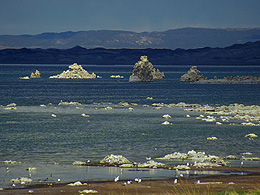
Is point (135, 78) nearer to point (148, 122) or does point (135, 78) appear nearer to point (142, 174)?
point (148, 122)

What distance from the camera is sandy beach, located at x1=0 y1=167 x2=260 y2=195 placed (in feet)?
63.9

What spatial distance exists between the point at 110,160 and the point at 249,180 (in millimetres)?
8242

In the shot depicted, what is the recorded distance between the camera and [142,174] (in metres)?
24.0

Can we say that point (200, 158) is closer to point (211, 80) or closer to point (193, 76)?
point (211, 80)

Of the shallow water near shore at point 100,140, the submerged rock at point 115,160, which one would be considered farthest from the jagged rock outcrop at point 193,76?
the submerged rock at point 115,160

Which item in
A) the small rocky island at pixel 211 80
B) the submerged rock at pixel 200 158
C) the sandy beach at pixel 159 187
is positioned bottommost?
the sandy beach at pixel 159 187

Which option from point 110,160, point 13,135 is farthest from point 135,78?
point 110,160

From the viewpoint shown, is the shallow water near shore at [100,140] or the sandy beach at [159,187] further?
the shallow water near shore at [100,140]

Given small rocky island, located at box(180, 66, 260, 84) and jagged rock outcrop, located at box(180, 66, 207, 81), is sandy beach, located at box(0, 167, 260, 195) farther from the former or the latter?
jagged rock outcrop, located at box(180, 66, 207, 81)

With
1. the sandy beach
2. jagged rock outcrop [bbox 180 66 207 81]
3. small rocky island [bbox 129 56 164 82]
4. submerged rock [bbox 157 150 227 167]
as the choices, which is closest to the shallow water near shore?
submerged rock [bbox 157 150 227 167]

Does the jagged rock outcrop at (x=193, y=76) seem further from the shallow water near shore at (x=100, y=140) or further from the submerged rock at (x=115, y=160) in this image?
the submerged rock at (x=115, y=160)

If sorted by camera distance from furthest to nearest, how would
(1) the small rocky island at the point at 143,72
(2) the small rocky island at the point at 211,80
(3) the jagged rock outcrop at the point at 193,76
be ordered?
(3) the jagged rock outcrop at the point at 193,76, (2) the small rocky island at the point at 211,80, (1) the small rocky island at the point at 143,72

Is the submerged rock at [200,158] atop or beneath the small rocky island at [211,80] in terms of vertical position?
beneath

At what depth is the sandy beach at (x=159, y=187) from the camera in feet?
63.9
